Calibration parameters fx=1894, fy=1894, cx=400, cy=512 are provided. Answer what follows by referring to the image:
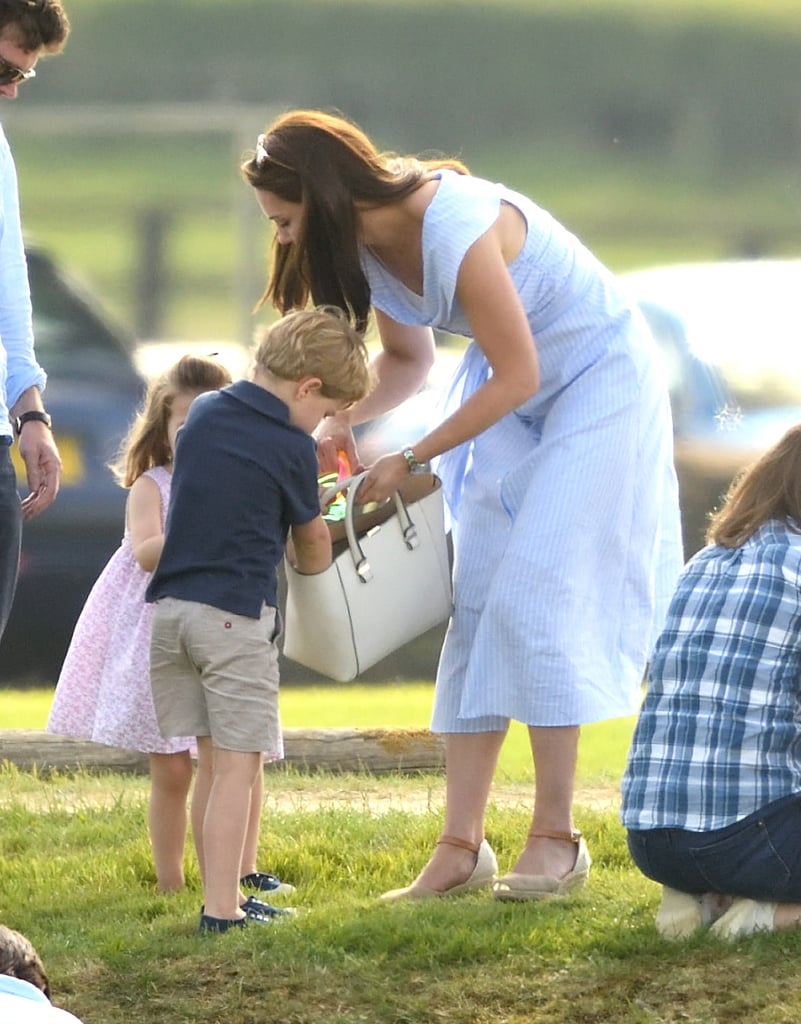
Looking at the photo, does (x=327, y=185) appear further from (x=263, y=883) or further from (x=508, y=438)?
(x=263, y=883)

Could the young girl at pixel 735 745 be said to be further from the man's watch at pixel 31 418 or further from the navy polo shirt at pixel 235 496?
the man's watch at pixel 31 418

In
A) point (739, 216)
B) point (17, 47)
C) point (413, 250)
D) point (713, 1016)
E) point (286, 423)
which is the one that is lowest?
point (713, 1016)

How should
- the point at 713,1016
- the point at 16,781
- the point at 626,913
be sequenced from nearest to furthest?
the point at 713,1016 → the point at 626,913 → the point at 16,781

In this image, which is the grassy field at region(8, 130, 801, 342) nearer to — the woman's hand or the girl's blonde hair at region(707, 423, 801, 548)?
the woman's hand

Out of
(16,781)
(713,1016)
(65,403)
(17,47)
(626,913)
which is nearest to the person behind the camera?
(713,1016)

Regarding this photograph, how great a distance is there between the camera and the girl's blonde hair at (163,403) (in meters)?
3.68

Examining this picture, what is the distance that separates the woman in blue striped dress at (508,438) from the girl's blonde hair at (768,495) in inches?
12.3

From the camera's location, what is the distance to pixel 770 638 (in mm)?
3125

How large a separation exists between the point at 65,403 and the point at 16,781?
2.68m

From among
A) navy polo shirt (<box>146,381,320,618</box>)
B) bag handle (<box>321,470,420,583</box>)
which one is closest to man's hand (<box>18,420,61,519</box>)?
navy polo shirt (<box>146,381,320,618</box>)

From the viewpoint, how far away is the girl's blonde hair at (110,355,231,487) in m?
3.68

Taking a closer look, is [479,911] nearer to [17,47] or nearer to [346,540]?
[346,540]

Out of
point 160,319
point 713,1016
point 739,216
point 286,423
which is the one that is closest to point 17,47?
point 286,423

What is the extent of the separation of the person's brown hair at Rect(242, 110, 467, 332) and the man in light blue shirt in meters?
0.41
